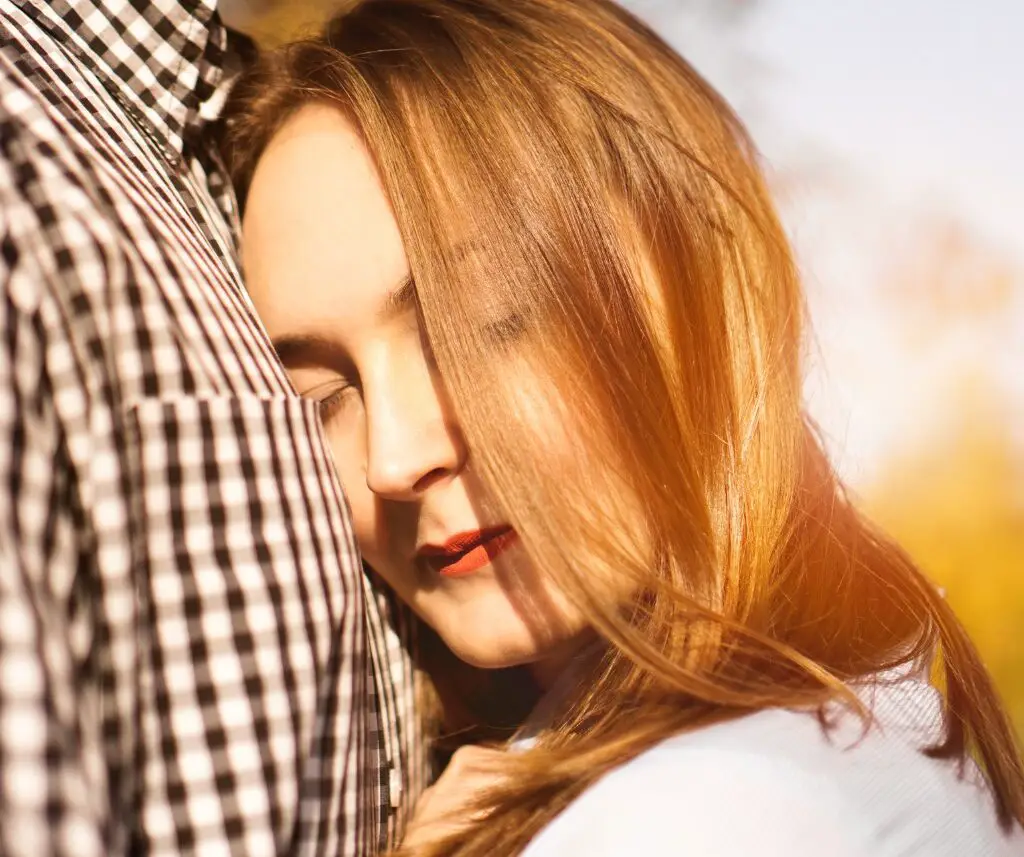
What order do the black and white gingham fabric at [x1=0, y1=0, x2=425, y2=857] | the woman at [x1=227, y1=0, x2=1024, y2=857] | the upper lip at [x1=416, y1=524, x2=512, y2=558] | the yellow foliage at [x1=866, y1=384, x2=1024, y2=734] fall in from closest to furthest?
1. the black and white gingham fabric at [x1=0, y1=0, x2=425, y2=857]
2. the woman at [x1=227, y1=0, x2=1024, y2=857]
3. the upper lip at [x1=416, y1=524, x2=512, y2=558]
4. the yellow foliage at [x1=866, y1=384, x2=1024, y2=734]

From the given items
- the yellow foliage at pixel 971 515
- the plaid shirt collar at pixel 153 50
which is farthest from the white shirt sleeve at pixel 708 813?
the yellow foliage at pixel 971 515

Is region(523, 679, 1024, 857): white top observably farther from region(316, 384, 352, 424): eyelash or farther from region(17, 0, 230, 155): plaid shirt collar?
region(17, 0, 230, 155): plaid shirt collar

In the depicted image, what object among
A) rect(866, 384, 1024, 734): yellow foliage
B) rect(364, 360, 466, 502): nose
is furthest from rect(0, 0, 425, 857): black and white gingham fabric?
rect(866, 384, 1024, 734): yellow foliage

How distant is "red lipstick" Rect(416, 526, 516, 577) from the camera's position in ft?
2.96

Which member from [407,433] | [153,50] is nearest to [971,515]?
[407,433]

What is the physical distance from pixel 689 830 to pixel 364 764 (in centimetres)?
27

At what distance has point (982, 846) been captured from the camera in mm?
799

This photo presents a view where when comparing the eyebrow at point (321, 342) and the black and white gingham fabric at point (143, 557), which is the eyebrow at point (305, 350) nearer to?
the eyebrow at point (321, 342)

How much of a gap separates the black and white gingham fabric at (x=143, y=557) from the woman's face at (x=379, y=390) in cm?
16

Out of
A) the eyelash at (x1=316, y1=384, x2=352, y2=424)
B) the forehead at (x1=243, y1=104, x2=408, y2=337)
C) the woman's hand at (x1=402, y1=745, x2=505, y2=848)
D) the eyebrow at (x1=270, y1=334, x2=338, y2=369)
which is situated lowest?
the woman's hand at (x1=402, y1=745, x2=505, y2=848)

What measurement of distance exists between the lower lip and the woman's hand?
186 millimetres

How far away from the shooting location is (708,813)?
68 centimetres

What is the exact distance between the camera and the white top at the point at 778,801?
0.67m

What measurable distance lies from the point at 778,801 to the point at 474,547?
37 centimetres
